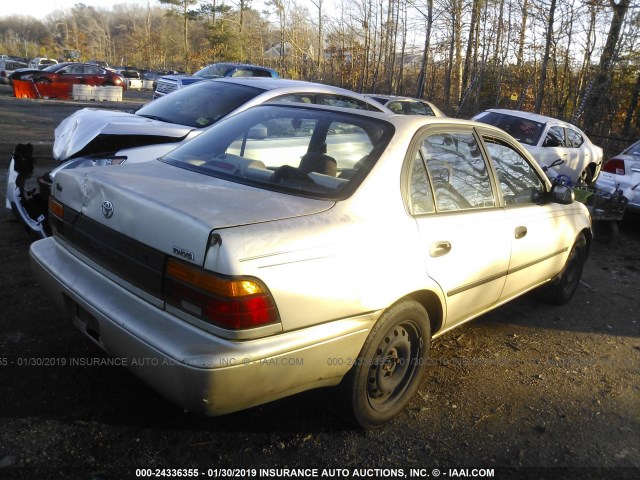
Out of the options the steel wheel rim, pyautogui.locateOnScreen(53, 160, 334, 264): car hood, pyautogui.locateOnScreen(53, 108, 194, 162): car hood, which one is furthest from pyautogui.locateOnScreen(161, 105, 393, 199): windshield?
pyautogui.locateOnScreen(53, 108, 194, 162): car hood

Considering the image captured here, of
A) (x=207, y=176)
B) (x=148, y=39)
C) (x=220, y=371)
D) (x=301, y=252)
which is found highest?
(x=148, y=39)

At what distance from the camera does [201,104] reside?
5891mm

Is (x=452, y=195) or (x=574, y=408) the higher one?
(x=452, y=195)

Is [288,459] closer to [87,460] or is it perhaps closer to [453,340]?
[87,460]

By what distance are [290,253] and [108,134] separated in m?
3.57

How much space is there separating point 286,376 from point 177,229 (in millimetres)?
785

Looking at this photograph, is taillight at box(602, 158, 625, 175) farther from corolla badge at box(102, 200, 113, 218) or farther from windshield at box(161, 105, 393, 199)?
corolla badge at box(102, 200, 113, 218)

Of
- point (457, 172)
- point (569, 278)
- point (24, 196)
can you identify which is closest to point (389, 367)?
point (457, 172)

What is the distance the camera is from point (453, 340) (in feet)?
12.9

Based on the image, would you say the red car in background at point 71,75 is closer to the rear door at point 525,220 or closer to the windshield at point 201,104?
the windshield at point 201,104

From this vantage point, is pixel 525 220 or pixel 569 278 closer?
pixel 525 220

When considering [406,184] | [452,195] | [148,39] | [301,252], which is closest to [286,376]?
[301,252]

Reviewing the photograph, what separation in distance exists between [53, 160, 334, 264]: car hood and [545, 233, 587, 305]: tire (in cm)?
304
